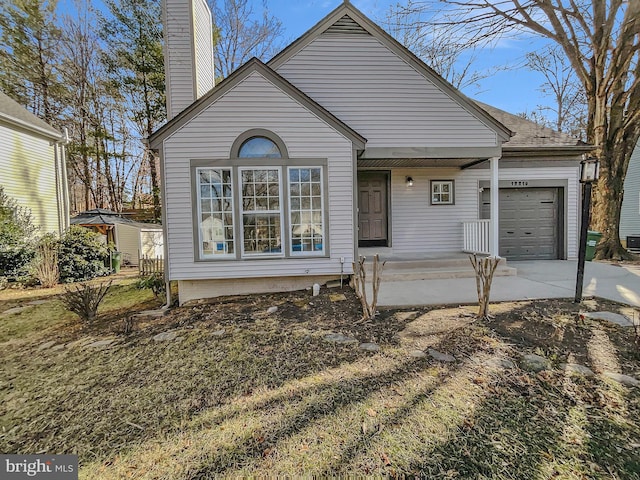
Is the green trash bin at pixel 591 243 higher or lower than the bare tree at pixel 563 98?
lower

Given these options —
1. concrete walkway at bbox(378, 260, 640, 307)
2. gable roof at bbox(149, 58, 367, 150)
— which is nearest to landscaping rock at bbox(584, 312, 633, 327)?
concrete walkway at bbox(378, 260, 640, 307)

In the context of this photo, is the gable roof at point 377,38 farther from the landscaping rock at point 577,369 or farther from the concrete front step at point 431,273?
the landscaping rock at point 577,369

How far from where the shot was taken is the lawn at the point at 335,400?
6.70ft

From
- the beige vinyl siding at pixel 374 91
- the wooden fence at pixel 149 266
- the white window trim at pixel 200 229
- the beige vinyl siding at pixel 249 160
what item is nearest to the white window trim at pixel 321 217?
the beige vinyl siding at pixel 249 160

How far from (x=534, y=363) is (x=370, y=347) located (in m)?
1.64

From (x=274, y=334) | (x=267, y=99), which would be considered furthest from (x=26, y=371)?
(x=267, y=99)

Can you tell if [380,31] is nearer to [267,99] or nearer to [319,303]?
[267,99]

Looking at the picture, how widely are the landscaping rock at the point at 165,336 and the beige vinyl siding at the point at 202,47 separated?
16.0 ft

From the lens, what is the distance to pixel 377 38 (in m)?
7.16

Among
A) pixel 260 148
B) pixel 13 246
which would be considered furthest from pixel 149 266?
pixel 260 148

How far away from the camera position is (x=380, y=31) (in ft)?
23.2

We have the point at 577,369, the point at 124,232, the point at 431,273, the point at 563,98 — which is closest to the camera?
the point at 577,369

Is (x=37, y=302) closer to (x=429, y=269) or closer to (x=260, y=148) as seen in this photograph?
(x=260, y=148)

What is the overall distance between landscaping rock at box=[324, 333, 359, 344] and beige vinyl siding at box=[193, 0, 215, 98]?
5.68 m
